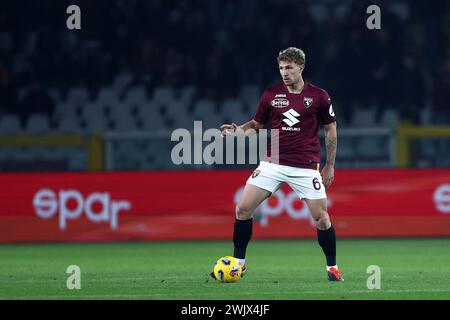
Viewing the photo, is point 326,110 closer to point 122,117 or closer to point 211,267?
point 211,267

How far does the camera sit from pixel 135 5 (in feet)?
71.7

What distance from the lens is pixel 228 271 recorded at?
34.0ft

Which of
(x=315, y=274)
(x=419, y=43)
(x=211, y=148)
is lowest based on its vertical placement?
(x=315, y=274)

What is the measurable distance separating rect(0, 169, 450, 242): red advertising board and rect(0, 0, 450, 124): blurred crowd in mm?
3382

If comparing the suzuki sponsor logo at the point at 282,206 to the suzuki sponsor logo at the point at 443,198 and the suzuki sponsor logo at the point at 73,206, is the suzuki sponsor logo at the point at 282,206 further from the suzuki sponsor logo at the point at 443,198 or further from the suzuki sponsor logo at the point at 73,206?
the suzuki sponsor logo at the point at 73,206

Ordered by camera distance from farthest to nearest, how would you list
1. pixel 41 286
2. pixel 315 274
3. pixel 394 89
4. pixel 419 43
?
pixel 419 43, pixel 394 89, pixel 315 274, pixel 41 286

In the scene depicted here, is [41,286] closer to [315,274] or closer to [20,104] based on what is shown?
[315,274]

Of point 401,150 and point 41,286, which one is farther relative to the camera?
point 401,150


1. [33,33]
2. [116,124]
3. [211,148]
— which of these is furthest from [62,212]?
[33,33]

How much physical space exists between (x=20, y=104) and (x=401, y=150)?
7.45 metres

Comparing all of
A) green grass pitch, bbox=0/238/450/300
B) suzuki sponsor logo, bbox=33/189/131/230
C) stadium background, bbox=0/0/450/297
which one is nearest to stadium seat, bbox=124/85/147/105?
stadium background, bbox=0/0/450/297

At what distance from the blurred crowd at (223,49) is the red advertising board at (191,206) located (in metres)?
3.38

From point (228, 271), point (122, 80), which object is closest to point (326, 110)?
point (228, 271)

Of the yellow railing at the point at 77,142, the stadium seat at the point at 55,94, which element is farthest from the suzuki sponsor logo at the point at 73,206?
the stadium seat at the point at 55,94
